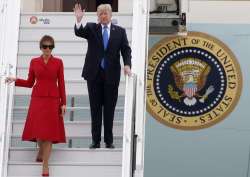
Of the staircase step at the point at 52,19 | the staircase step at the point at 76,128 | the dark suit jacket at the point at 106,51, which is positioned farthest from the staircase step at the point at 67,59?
the dark suit jacket at the point at 106,51

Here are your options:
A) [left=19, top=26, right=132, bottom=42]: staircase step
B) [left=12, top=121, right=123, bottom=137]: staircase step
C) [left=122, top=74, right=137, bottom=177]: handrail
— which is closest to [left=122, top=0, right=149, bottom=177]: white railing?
[left=122, top=74, right=137, bottom=177]: handrail

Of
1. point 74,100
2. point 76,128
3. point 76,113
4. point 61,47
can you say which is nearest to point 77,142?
point 76,128

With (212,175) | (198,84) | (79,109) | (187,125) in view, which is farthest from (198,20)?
(79,109)

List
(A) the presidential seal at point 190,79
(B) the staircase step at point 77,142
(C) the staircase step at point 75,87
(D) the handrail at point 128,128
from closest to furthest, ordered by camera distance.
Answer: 1. (D) the handrail at point 128,128
2. (B) the staircase step at point 77,142
3. (C) the staircase step at point 75,87
4. (A) the presidential seal at point 190,79

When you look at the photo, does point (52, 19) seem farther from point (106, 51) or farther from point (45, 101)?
point (45, 101)

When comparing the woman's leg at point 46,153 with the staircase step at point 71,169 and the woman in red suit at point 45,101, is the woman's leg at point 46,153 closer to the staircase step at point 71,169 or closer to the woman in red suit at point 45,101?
the woman in red suit at point 45,101

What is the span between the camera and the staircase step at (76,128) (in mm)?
6863

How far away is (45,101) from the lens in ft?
20.5

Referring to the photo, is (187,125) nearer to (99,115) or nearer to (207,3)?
(207,3)

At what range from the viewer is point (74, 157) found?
251 inches

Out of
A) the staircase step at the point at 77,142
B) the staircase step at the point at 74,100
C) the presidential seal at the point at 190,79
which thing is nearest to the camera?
the staircase step at the point at 77,142

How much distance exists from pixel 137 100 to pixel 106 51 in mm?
594

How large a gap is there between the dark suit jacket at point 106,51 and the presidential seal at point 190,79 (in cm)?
300

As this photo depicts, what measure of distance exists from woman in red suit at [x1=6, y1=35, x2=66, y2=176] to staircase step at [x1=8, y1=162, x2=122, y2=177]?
0.14 meters
